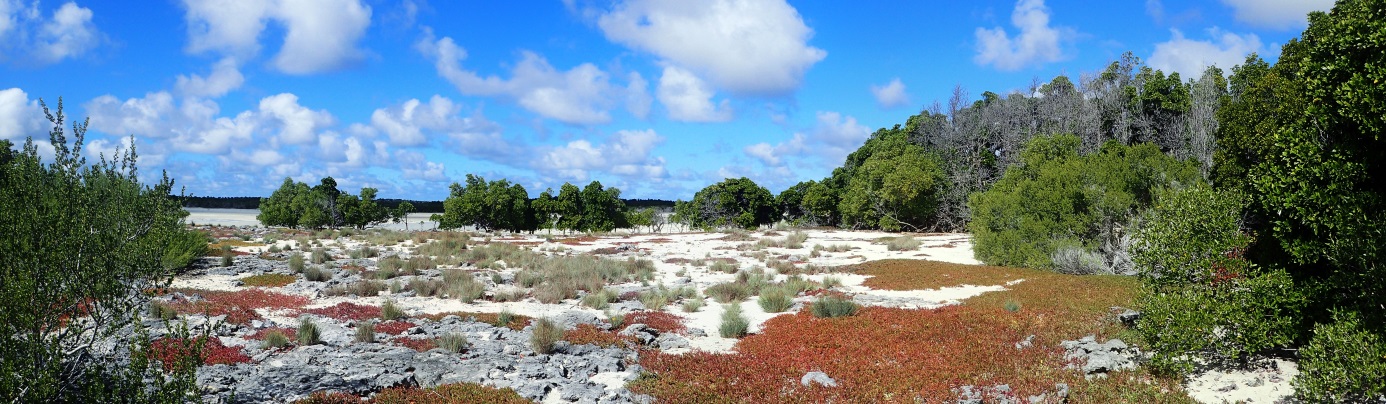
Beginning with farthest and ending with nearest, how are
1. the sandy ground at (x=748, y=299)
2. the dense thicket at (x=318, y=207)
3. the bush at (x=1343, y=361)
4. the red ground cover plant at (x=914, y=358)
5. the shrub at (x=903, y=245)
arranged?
the dense thicket at (x=318, y=207) → the shrub at (x=903, y=245) → the red ground cover plant at (x=914, y=358) → the sandy ground at (x=748, y=299) → the bush at (x=1343, y=361)

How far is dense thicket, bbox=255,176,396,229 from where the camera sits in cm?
7056

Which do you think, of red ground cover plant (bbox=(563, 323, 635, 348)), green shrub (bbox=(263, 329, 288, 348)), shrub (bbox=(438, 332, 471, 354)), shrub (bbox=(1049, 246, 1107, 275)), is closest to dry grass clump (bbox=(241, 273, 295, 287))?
green shrub (bbox=(263, 329, 288, 348))

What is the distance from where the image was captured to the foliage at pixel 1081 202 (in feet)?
70.9

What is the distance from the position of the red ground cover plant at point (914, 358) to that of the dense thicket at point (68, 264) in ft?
20.7

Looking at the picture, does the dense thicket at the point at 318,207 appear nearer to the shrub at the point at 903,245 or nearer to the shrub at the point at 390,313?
the shrub at the point at 903,245

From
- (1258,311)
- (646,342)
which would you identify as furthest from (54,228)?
(1258,311)

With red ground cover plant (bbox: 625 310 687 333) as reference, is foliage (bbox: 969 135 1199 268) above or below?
above

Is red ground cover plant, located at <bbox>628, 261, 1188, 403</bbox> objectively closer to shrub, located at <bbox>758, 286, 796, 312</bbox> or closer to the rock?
the rock

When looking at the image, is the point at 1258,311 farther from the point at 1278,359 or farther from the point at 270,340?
the point at 270,340

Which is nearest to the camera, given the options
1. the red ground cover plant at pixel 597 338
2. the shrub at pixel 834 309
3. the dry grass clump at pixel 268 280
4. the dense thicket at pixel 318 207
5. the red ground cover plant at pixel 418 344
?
the red ground cover plant at pixel 418 344

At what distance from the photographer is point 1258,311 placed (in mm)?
8055

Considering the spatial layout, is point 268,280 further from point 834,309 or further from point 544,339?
point 834,309

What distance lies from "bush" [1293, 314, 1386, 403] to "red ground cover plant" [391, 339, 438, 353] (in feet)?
43.0

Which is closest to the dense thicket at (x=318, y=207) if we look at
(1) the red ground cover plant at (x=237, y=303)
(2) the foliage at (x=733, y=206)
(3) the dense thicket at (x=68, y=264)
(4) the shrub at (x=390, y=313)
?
(2) the foliage at (x=733, y=206)
